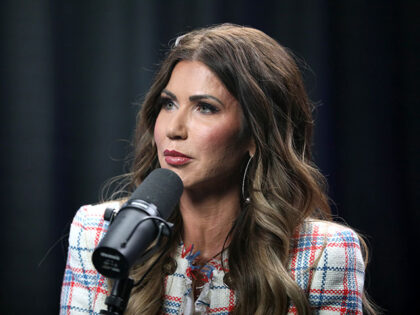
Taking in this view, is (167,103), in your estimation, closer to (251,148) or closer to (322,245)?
(251,148)

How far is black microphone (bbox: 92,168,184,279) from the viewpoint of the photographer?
0.89m

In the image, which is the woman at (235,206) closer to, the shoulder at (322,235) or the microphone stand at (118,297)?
the shoulder at (322,235)

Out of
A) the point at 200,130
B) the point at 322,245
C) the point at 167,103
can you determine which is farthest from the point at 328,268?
the point at 167,103

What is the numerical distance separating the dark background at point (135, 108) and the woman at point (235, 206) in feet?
1.86

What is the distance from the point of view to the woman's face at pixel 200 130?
1.56 meters

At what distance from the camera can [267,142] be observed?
1719 millimetres

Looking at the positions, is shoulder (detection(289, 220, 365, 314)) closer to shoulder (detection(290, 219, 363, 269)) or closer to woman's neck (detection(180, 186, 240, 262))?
shoulder (detection(290, 219, 363, 269))

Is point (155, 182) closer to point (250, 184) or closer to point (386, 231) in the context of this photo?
point (250, 184)

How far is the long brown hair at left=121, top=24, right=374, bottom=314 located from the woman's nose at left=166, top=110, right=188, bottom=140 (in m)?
0.17

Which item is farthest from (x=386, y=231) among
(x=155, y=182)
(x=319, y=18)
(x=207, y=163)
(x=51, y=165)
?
(x=155, y=182)

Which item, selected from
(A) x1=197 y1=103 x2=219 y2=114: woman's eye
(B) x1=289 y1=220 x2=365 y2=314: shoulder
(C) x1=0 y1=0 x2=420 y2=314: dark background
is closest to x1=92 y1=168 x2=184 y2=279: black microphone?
(A) x1=197 y1=103 x2=219 y2=114: woman's eye

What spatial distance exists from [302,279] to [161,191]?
728 mm

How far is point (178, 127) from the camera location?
5.14ft

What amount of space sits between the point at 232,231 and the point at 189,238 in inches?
5.5
